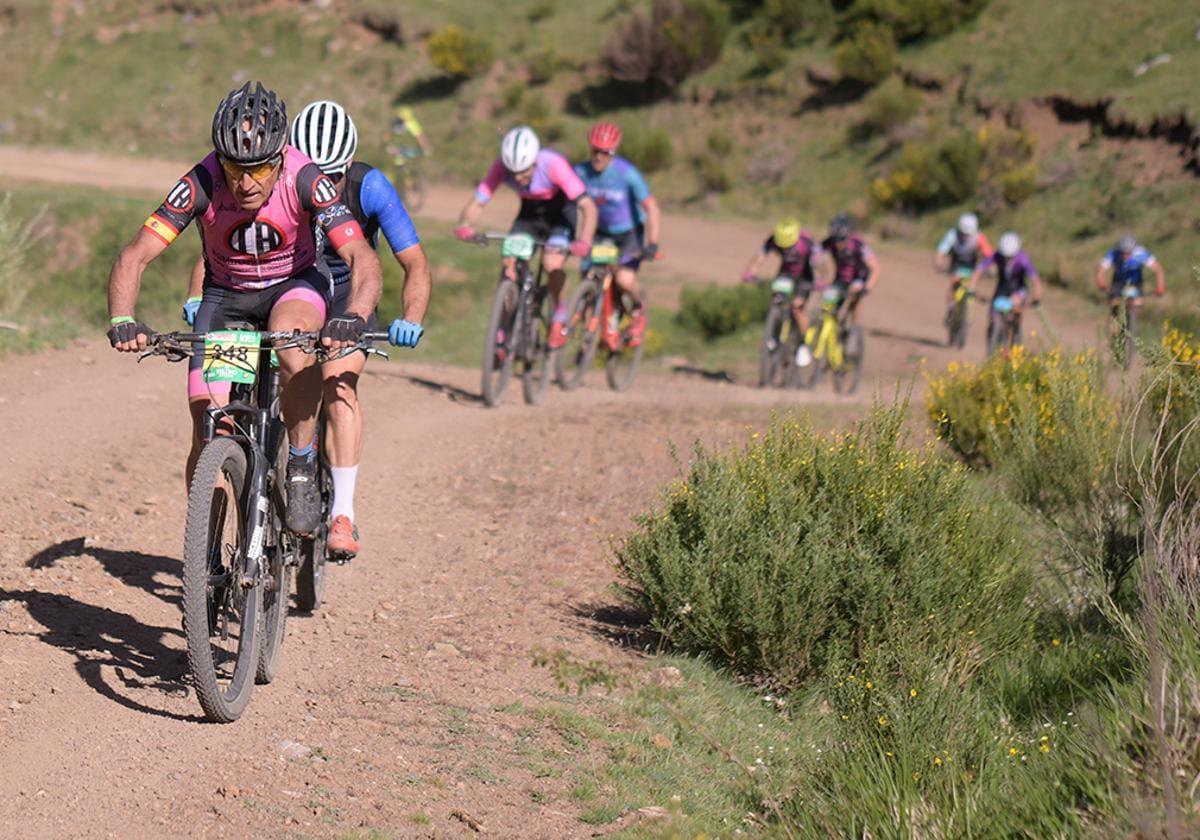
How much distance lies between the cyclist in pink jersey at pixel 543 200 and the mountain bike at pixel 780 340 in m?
3.99

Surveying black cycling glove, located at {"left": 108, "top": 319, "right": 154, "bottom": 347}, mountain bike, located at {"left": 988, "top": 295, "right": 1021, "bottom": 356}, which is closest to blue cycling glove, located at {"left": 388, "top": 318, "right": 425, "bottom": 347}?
black cycling glove, located at {"left": 108, "top": 319, "right": 154, "bottom": 347}

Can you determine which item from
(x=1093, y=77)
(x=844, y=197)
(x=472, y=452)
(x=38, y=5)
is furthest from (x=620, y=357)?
(x=38, y=5)

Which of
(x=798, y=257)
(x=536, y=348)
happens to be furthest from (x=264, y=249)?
(x=798, y=257)

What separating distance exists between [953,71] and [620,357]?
22.4m

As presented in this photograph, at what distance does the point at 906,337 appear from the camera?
22094 millimetres

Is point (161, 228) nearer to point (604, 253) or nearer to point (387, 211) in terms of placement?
point (387, 211)

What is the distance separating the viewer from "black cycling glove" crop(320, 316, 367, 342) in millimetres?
5035

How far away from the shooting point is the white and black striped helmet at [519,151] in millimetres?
10906

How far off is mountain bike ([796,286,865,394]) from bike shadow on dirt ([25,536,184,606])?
9687 millimetres

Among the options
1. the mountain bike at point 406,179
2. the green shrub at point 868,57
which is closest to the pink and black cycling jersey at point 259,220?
the mountain bike at point 406,179

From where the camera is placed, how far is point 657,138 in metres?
33.7

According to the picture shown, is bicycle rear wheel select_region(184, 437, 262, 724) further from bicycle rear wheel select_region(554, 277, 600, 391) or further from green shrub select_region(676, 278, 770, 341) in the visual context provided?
green shrub select_region(676, 278, 770, 341)

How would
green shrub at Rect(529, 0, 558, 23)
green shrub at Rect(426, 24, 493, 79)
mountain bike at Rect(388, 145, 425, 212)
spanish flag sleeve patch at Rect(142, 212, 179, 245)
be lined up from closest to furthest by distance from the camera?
1. spanish flag sleeve patch at Rect(142, 212, 179, 245)
2. mountain bike at Rect(388, 145, 425, 212)
3. green shrub at Rect(426, 24, 493, 79)
4. green shrub at Rect(529, 0, 558, 23)

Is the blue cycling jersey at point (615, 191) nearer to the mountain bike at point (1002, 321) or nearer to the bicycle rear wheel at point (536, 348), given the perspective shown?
the bicycle rear wheel at point (536, 348)
